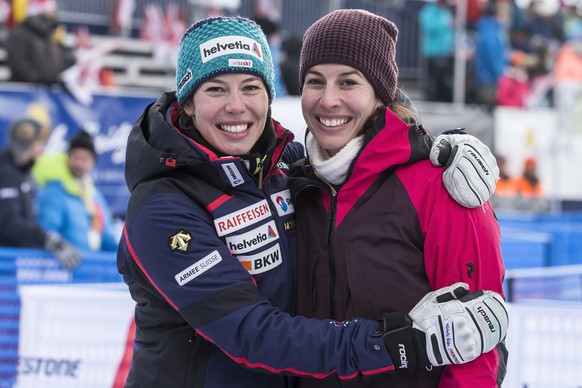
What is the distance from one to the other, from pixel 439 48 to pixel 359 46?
38.9 feet

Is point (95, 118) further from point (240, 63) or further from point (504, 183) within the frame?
point (240, 63)

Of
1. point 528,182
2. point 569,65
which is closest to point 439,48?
point 569,65

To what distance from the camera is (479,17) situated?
16.0 m

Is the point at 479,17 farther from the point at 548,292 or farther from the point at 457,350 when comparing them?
the point at 457,350

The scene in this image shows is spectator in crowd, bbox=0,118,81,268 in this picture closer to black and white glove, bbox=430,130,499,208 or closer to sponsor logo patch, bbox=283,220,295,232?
sponsor logo patch, bbox=283,220,295,232

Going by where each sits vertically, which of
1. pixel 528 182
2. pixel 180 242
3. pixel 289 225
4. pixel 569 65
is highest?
pixel 180 242

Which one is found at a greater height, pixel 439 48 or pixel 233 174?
pixel 233 174

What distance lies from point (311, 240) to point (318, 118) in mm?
411

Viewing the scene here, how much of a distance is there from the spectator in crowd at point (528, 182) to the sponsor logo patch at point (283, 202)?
9.62 meters

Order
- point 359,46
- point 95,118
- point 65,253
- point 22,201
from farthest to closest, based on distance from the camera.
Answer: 1. point 95,118
2. point 22,201
3. point 65,253
4. point 359,46

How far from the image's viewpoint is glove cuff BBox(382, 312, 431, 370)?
253cm

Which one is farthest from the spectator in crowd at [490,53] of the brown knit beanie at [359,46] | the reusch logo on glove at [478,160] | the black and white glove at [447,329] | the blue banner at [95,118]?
the black and white glove at [447,329]

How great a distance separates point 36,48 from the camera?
10281 mm

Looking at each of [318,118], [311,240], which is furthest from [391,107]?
[311,240]
